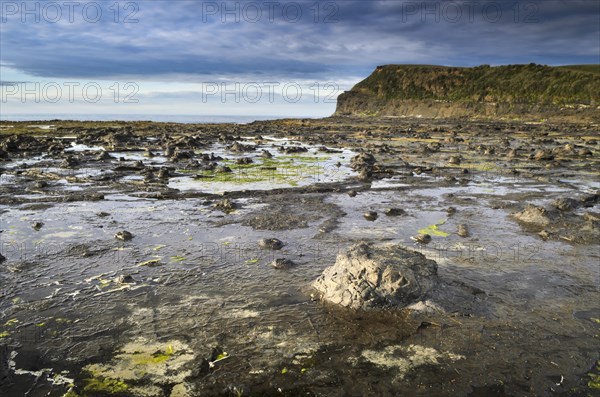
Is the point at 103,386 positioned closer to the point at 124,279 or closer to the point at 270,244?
the point at 124,279

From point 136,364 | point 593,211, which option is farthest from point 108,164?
point 593,211

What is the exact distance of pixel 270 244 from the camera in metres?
9.99

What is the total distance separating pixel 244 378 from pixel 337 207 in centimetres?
910

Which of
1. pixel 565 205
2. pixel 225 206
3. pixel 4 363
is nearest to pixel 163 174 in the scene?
pixel 225 206

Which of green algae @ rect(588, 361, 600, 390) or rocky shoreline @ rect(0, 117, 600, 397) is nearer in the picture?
green algae @ rect(588, 361, 600, 390)

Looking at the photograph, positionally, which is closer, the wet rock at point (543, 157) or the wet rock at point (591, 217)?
the wet rock at point (591, 217)

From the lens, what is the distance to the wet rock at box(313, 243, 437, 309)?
6.98m

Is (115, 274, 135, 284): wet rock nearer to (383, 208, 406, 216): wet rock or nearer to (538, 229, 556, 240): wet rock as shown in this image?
(383, 208, 406, 216): wet rock

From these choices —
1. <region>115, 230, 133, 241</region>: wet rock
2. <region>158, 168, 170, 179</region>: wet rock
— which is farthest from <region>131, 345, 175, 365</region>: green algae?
<region>158, 168, 170, 179</region>: wet rock

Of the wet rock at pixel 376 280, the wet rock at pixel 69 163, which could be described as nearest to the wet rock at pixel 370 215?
the wet rock at pixel 376 280

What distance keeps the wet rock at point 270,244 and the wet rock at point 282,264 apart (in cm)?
101

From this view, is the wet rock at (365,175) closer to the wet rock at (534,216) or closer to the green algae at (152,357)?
the wet rock at (534,216)

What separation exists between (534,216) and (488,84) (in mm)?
90552

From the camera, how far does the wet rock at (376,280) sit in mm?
6980
